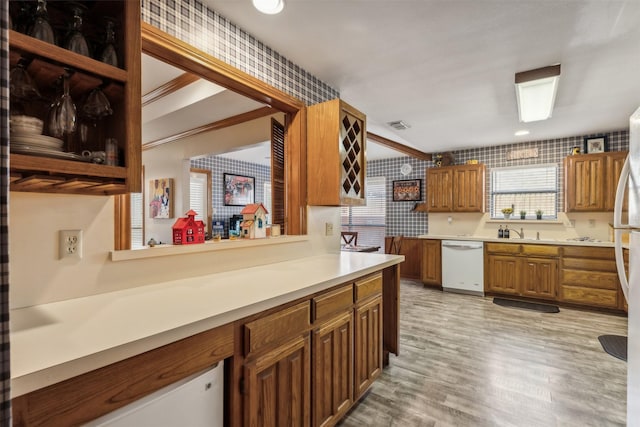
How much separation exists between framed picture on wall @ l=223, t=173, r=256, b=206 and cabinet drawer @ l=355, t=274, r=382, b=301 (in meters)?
4.51

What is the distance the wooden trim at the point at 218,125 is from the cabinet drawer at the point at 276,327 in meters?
1.86

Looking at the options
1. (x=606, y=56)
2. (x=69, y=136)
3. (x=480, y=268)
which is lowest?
(x=480, y=268)

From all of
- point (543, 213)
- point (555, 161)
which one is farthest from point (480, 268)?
point (555, 161)

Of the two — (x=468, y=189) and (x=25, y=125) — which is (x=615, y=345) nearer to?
(x=468, y=189)

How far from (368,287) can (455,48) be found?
178 cm

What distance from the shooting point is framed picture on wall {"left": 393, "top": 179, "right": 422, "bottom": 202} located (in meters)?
6.20

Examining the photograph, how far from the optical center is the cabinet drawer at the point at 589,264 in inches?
153

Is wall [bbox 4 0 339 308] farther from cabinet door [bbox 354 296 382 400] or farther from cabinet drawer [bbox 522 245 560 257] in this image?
cabinet drawer [bbox 522 245 560 257]

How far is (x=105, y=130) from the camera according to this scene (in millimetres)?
1177

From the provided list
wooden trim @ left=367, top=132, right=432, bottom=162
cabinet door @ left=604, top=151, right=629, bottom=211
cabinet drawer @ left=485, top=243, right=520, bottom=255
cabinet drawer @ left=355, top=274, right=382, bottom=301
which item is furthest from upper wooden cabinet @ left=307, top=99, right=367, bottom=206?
cabinet door @ left=604, top=151, right=629, bottom=211

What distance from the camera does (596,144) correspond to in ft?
14.3

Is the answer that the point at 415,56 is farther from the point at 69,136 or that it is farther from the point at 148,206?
the point at 148,206

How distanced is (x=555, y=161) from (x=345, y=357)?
195 inches

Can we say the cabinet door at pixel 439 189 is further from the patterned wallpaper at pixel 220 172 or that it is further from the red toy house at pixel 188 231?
the red toy house at pixel 188 231
